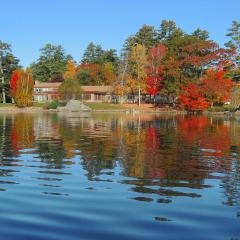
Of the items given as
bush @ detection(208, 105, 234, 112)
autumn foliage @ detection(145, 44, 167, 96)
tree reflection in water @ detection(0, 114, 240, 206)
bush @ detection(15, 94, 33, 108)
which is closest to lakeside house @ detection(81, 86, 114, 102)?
autumn foliage @ detection(145, 44, 167, 96)

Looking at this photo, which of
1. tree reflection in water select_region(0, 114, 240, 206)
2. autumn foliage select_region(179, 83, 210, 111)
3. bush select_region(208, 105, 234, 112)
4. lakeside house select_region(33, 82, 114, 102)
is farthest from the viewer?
lakeside house select_region(33, 82, 114, 102)

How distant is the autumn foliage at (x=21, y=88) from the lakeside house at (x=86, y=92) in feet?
35.4

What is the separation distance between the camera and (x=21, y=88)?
3684 inches

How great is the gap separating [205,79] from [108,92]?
93.1ft

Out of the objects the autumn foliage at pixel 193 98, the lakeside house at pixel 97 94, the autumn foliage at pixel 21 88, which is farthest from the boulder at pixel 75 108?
the lakeside house at pixel 97 94

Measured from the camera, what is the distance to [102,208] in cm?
1027

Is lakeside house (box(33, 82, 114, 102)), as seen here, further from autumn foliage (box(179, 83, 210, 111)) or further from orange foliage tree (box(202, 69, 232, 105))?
orange foliage tree (box(202, 69, 232, 105))

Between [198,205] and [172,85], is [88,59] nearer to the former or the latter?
[172,85]

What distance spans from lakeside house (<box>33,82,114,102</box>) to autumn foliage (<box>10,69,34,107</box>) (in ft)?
35.4

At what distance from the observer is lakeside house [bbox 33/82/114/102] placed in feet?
357

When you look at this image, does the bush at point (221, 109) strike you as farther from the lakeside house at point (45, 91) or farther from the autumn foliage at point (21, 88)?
the lakeside house at point (45, 91)

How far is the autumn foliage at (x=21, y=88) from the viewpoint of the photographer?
92.1m

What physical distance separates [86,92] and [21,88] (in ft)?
65.4

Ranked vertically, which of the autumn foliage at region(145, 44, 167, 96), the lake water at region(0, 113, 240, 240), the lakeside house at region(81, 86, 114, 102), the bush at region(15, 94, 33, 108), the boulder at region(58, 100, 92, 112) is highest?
the autumn foliage at region(145, 44, 167, 96)
